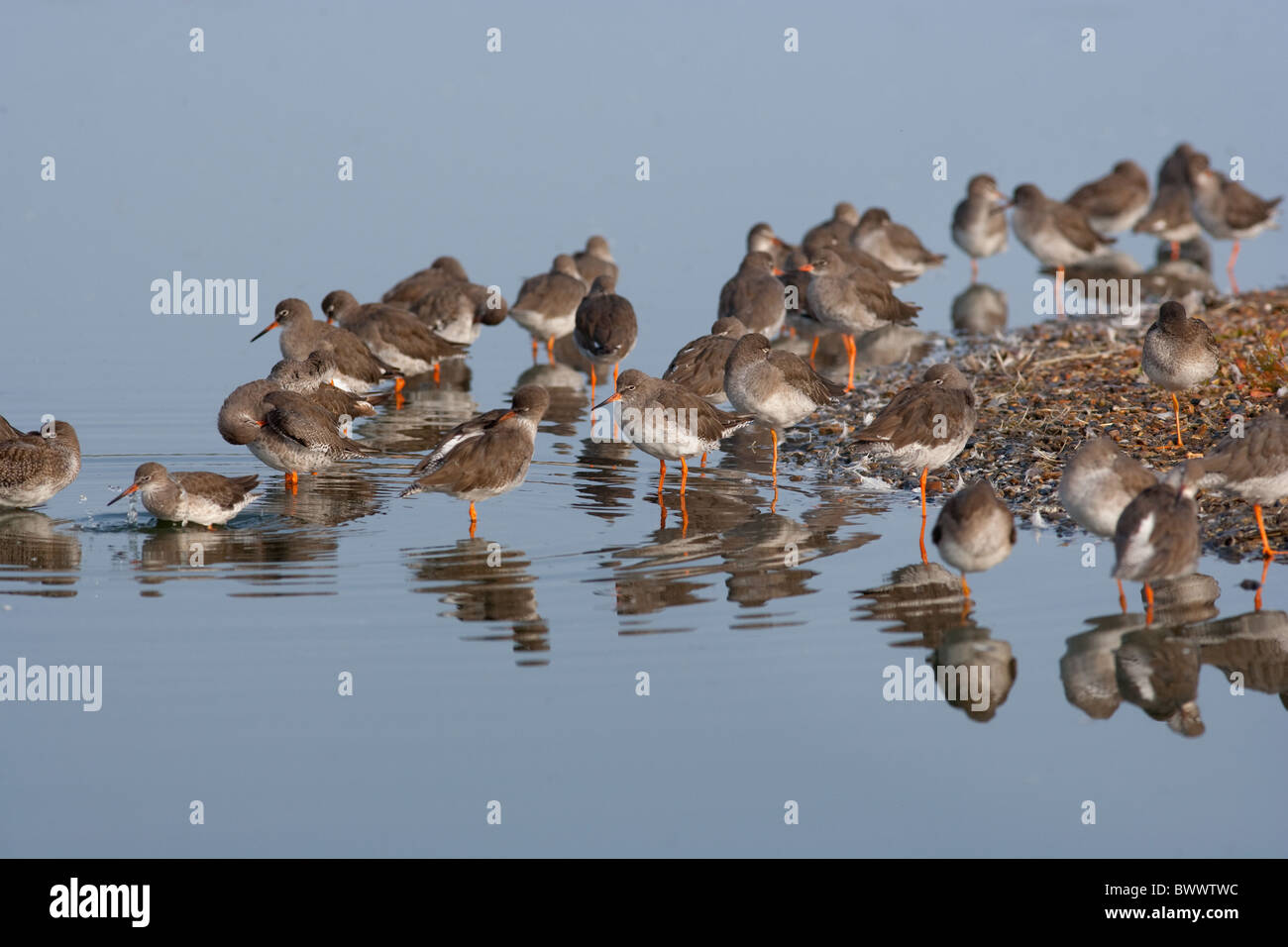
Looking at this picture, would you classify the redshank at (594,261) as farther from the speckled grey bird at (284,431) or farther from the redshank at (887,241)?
the speckled grey bird at (284,431)

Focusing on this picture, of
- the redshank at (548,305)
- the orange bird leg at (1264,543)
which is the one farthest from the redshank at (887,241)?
the orange bird leg at (1264,543)

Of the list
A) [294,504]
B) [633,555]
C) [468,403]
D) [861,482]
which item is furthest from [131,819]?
[468,403]

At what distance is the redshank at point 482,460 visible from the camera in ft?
41.3

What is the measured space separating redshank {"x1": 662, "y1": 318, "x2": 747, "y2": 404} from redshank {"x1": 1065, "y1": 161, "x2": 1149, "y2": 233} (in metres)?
15.4

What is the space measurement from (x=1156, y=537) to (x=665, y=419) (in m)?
5.07

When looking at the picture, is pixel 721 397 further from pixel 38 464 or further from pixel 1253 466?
→ pixel 38 464

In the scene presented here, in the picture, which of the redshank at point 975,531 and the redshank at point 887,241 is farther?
the redshank at point 887,241

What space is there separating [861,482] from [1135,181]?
60.7 ft

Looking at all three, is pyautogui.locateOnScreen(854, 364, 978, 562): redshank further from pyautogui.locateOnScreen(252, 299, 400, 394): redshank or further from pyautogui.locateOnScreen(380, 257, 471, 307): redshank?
pyautogui.locateOnScreen(380, 257, 471, 307): redshank

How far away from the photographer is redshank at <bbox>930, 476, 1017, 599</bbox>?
1005 centimetres

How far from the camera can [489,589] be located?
35.2ft

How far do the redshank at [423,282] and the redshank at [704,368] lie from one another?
6.18 meters

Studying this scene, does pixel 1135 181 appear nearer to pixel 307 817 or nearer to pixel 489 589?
pixel 489 589

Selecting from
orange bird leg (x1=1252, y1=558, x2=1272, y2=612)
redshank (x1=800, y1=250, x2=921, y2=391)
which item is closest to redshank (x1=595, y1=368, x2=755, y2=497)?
orange bird leg (x1=1252, y1=558, x2=1272, y2=612)
